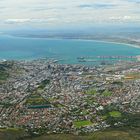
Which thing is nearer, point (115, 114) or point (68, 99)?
point (115, 114)

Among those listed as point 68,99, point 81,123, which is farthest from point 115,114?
point 68,99

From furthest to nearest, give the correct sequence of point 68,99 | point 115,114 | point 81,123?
point 68,99 < point 115,114 < point 81,123

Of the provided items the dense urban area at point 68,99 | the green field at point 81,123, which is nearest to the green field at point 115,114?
the dense urban area at point 68,99

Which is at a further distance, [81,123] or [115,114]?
[115,114]

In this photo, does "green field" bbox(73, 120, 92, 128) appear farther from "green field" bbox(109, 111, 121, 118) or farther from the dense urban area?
"green field" bbox(109, 111, 121, 118)

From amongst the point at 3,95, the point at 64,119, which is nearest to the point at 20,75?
the point at 3,95

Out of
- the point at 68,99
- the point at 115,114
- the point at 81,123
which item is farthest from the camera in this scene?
the point at 68,99

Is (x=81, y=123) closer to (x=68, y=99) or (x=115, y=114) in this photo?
(x=115, y=114)

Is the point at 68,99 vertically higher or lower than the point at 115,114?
higher

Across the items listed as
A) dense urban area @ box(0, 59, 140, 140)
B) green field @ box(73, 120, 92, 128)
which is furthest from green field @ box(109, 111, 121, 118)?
green field @ box(73, 120, 92, 128)
